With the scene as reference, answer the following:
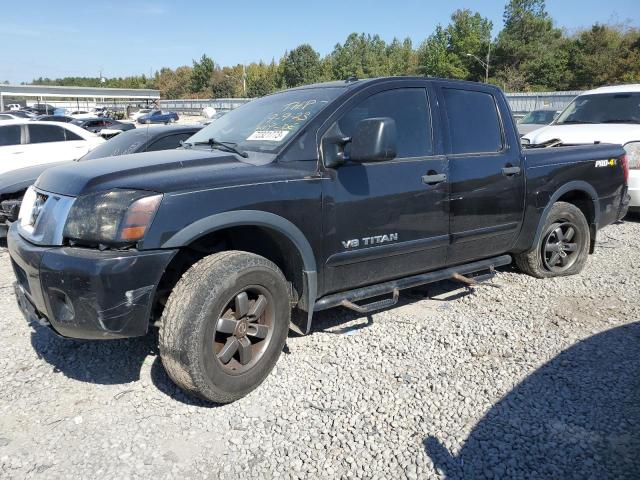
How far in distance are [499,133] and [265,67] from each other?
121576 millimetres

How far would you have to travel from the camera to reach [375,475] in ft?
7.95

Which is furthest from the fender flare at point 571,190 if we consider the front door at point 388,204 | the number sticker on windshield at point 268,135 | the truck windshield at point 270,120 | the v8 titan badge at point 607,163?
the number sticker on windshield at point 268,135

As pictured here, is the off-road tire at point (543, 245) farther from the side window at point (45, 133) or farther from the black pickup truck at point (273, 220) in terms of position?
the side window at point (45, 133)

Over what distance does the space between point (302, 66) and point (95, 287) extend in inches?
3845

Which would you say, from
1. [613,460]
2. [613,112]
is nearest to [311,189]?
[613,460]

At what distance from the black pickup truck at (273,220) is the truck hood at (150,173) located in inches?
0.5

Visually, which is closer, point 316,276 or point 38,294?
point 38,294

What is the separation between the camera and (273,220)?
3.03 meters

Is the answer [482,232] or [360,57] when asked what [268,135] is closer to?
[482,232]

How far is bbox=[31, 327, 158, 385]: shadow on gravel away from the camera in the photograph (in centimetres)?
338

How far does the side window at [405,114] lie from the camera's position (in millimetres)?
3619

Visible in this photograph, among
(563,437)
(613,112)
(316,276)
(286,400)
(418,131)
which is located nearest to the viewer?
(563,437)

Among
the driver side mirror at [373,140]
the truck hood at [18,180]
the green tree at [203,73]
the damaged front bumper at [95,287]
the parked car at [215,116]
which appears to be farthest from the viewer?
the green tree at [203,73]

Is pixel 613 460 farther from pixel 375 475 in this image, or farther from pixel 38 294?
pixel 38 294
